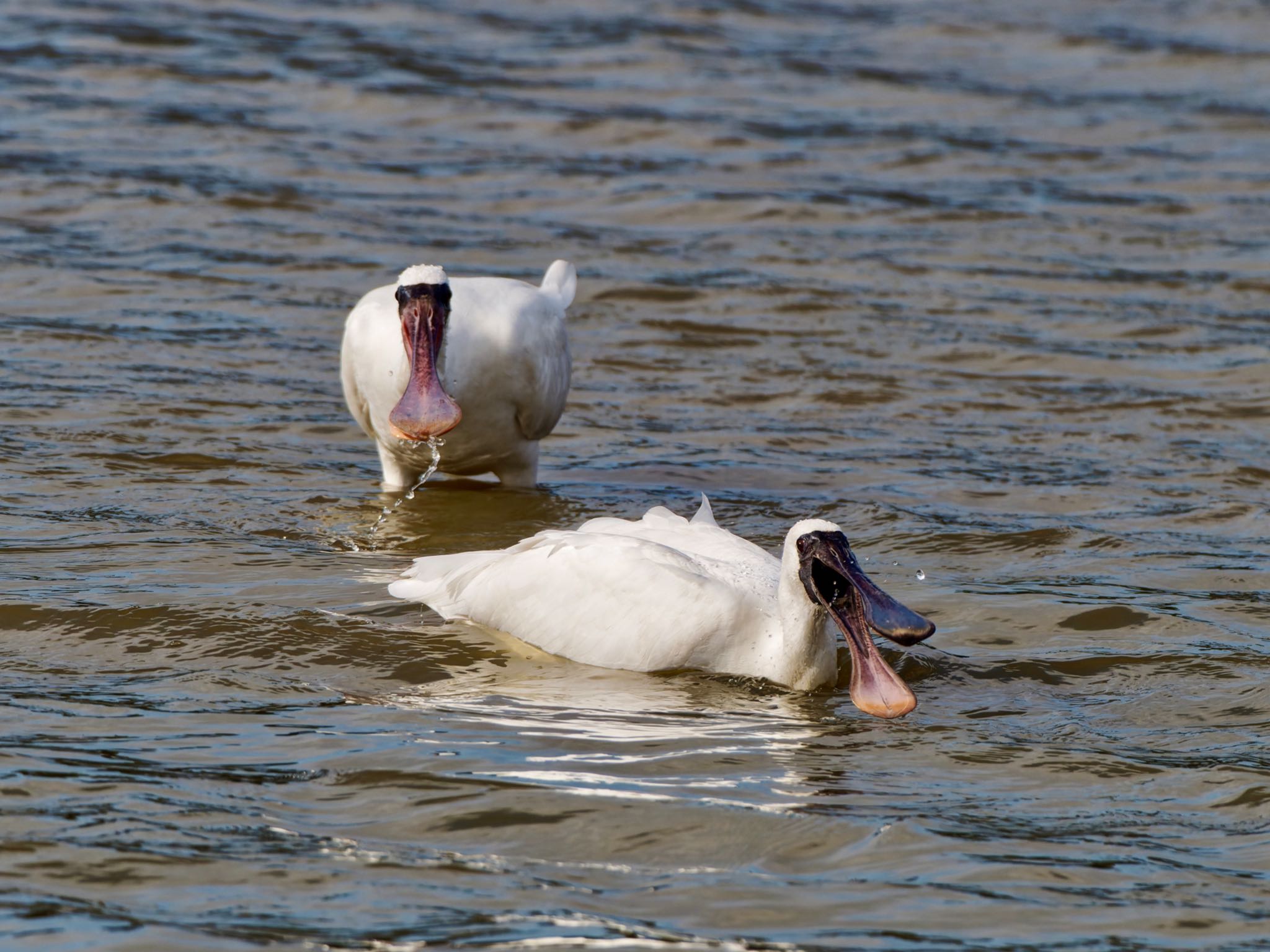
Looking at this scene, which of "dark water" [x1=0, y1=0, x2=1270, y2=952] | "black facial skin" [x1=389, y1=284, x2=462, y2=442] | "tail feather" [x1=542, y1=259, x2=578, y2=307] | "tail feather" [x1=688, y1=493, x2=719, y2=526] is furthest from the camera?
"tail feather" [x1=542, y1=259, x2=578, y2=307]

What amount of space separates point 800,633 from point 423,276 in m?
2.91

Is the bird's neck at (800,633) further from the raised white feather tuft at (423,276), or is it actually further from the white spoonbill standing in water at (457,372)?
the raised white feather tuft at (423,276)

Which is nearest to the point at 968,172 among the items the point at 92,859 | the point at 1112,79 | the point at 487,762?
the point at 1112,79

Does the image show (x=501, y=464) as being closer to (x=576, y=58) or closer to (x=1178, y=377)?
(x=1178, y=377)

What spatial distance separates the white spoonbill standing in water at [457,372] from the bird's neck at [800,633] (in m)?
2.31

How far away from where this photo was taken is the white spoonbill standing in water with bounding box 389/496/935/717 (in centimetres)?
686

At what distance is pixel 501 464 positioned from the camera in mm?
9977

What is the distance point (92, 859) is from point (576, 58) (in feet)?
54.8

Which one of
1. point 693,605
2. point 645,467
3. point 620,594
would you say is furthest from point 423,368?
point 693,605

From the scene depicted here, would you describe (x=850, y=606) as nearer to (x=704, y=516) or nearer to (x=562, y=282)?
(x=704, y=516)

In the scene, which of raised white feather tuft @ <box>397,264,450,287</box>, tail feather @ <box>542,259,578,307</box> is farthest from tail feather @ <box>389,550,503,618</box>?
tail feather @ <box>542,259,578,307</box>

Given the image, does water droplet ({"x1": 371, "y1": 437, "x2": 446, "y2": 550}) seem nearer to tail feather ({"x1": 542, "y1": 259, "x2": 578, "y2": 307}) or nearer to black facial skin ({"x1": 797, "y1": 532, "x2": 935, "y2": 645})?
tail feather ({"x1": 542, "y1": 259, "x2": 578, "y2": 307})

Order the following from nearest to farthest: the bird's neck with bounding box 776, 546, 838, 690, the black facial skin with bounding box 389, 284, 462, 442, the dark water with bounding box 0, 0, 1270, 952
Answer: the dark water with bounding box 0, 0, 1270, 952, the bird's neck with bounding box 776, 546, 838, 690, the black facial skin with bounding box 389, 284, 462, 442

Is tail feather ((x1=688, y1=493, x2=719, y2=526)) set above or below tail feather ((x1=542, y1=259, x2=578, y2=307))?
below
